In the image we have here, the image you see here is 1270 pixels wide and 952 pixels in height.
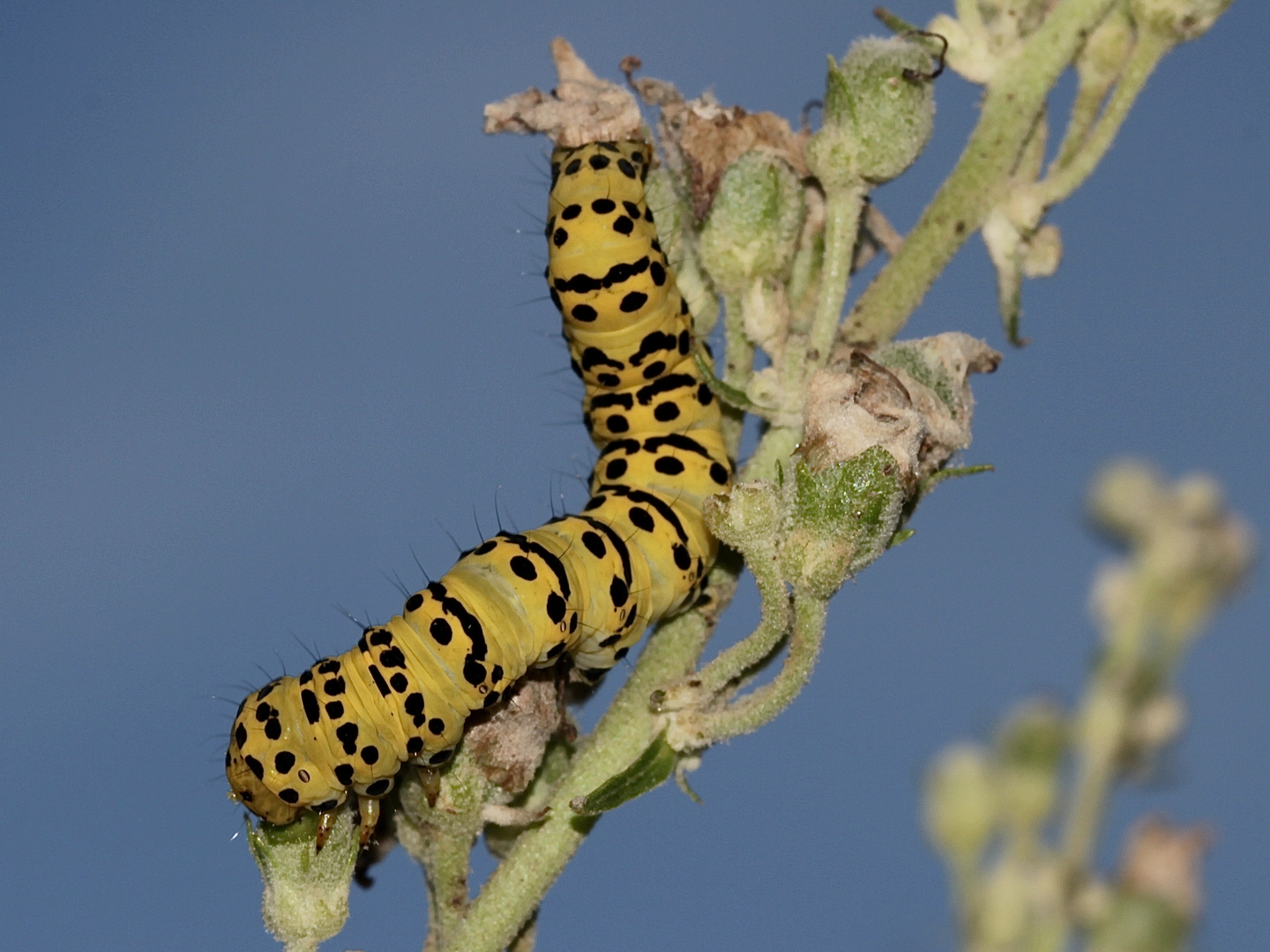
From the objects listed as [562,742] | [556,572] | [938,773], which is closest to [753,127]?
[556,572]

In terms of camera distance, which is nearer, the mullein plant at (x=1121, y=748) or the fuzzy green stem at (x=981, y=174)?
the mullein plant at (x=1121, y=748)

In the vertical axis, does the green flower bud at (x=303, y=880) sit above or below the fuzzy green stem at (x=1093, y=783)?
above

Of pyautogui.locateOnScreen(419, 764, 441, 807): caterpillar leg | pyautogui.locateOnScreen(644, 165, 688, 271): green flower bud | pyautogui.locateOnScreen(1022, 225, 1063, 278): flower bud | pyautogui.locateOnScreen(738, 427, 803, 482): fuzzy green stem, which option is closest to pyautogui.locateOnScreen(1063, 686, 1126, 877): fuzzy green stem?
pyautogui.locateOnScreen(738, 427, 803, 482): fuzzy green stem

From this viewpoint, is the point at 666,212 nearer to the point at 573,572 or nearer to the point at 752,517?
the point at 573,572

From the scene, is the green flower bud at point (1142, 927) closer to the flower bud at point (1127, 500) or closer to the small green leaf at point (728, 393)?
the flower bud at point (1127, 500)

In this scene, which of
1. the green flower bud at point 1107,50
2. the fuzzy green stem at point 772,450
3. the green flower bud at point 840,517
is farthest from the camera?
the fuzzy green stem at point 772,450

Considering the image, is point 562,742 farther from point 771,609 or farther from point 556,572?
point 771,609

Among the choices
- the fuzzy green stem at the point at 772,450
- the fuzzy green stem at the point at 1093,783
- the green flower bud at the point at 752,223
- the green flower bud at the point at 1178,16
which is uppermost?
the green flower bud at the point at 752,223

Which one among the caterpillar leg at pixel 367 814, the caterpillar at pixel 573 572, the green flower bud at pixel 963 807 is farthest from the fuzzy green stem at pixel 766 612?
the green flower bud at pixel 963 807
